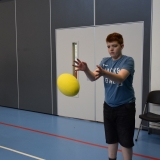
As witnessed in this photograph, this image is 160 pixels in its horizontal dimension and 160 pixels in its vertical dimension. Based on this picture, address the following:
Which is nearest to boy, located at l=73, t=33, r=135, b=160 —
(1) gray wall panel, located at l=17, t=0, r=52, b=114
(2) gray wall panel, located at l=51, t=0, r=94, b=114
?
(2) gray wall panel, located at l=51, t=0, r=94, b=114

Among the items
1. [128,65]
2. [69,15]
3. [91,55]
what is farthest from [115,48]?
[69,15]

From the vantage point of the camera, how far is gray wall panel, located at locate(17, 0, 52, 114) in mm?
5430

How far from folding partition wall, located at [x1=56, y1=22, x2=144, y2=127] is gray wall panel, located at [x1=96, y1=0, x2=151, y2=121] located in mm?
81

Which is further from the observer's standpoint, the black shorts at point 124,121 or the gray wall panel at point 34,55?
the gray wall panel at point 34,55

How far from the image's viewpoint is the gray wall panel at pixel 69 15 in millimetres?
4734

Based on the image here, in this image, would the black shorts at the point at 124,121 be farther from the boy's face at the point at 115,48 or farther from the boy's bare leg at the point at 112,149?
the boy's face at the point at 115,48

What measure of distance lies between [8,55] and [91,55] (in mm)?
2591

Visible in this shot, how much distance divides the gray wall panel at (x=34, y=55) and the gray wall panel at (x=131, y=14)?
1.41 meters

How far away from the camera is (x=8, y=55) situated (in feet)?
20.4

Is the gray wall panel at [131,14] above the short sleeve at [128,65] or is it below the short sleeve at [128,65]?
above

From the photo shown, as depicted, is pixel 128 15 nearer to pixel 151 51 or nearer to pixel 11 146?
pixel 151 51

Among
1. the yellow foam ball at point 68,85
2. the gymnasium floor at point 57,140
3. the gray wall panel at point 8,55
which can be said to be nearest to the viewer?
the yellow foam ball at point 68,85

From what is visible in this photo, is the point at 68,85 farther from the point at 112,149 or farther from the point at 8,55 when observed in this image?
the point at 8,55

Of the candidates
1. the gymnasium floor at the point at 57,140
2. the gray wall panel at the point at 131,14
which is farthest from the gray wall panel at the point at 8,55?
the gray wall panel at the point at 131,14
